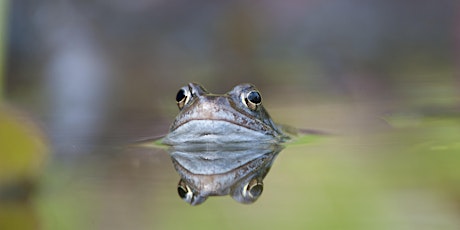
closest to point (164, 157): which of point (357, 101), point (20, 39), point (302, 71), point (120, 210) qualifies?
point (120, 210)

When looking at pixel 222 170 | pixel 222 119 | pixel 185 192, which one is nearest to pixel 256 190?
pixel 185 192

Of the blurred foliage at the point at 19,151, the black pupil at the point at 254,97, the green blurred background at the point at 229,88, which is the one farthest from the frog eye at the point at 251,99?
the blurred foliage at the point at 19,151

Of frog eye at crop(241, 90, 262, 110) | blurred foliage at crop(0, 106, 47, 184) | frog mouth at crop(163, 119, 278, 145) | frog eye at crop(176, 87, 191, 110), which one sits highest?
frog eye at crop(176, 87, 191, 110)

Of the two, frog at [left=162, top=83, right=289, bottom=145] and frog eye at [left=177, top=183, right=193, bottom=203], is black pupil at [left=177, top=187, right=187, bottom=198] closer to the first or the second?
frog eye at [left=177, top=183, right=193, bottom=203]

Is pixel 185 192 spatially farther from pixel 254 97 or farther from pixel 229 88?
pixel 229 88

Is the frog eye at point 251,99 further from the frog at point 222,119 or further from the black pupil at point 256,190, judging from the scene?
the black pupil at point 256,190

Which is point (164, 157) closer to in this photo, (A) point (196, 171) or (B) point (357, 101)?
(A) point (196, 171)

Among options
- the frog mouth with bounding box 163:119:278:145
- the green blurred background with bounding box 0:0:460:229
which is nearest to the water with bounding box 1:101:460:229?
the green blurred background with bounding box 0:0:460:229
